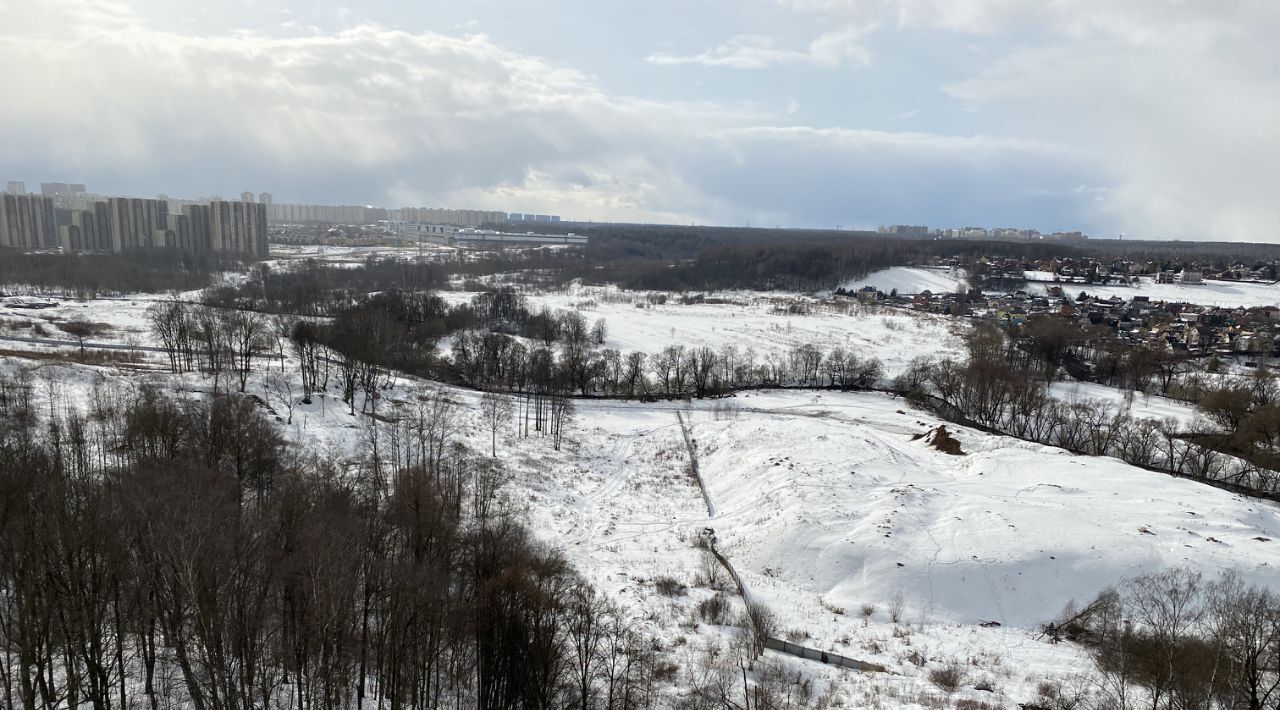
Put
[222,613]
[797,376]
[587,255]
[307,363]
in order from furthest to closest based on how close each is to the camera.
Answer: [587,255]
[797,376]
[307,363]
[222,613]

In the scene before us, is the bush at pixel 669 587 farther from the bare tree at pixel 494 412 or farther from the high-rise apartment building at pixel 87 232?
the high-rise apartment building at pixel 87 232

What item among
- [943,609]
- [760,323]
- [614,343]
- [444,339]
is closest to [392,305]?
[444,339]

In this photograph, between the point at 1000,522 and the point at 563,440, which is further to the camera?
the point at 563,440

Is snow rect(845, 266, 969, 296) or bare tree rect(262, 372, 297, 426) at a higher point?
snow rect(845, 266, 969, 296)

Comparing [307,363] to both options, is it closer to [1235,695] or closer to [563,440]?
[563,440]

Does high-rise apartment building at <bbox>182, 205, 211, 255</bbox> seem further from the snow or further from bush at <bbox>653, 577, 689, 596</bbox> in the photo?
bush at <bbox>653, 577, 689, 596</bbox>

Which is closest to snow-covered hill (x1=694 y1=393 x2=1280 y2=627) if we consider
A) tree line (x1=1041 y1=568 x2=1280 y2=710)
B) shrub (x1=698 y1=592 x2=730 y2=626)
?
tree line (x1=1041 y1=568 x2=1280 y2=710)
